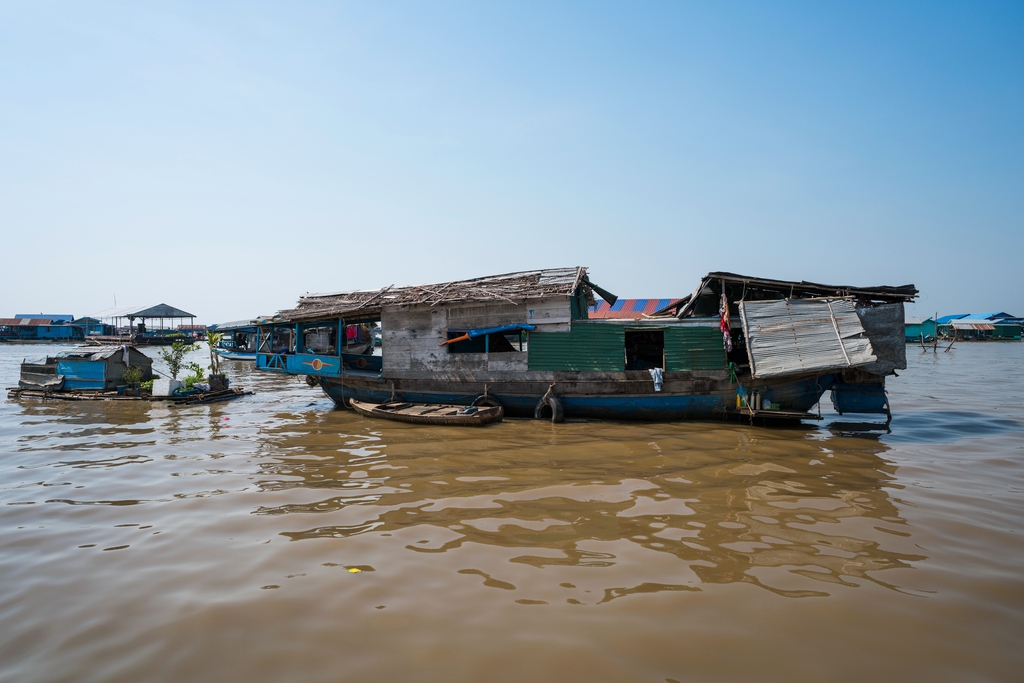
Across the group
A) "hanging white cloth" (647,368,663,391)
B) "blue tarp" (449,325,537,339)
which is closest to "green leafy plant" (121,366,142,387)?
"blue tarp" (449,325,537,339)

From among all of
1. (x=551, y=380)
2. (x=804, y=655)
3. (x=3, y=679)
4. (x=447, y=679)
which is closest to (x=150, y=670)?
(x=3, y=679)

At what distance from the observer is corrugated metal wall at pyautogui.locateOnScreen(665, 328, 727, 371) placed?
1174 cm

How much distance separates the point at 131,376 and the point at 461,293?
12002mm

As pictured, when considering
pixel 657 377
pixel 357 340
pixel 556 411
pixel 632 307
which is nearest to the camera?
pixel 657 377

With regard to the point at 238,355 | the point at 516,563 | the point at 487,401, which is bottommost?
the point at 516,563

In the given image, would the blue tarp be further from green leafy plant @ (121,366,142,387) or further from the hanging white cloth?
green leafy plant @ (121,366,142,387)

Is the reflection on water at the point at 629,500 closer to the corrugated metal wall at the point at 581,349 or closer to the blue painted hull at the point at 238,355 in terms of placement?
the corrugated metal wall at the point at 581,349

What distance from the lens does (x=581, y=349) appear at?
12.4 m

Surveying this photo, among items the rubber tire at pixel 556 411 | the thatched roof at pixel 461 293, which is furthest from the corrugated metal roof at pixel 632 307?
the rubber tire at pixel 556 411

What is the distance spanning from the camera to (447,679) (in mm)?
3236

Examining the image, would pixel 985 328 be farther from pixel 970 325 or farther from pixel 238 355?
pixel 238 355

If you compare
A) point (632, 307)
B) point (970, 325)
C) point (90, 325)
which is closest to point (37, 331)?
point (90, 325)

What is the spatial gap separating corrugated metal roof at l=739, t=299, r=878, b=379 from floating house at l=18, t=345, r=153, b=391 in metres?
18.3

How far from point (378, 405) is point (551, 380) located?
474 centimetres
